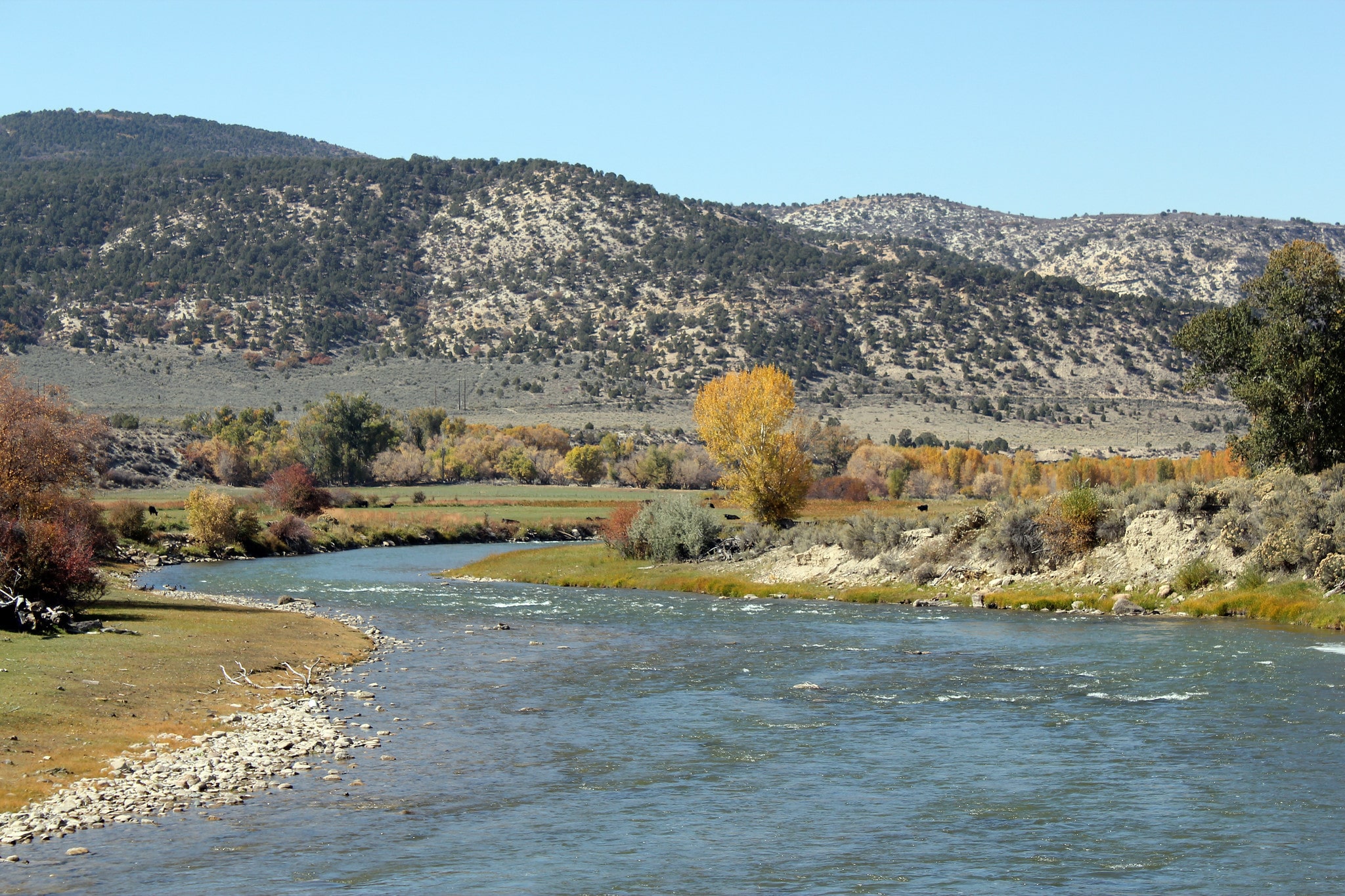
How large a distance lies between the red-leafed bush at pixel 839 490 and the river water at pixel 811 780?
57656mm

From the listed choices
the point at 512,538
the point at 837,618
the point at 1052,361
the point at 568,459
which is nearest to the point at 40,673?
the point at 837,618

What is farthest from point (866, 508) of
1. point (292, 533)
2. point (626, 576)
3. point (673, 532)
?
point (292, 533)

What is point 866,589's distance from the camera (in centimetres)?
4853

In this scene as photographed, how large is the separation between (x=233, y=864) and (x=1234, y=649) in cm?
2588

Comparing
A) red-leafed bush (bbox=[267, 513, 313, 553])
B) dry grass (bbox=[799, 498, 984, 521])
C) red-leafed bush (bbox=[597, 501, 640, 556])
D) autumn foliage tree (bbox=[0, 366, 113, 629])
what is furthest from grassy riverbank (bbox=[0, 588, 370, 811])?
red-leafed bush (bbox=[267, 513, 313, 553])

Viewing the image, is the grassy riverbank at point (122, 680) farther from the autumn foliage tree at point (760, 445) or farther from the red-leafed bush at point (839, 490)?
the red-leafed bush at point (839, 490)

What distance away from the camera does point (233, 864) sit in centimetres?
1419

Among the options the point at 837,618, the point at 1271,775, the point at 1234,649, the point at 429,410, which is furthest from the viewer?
the point at 429,410

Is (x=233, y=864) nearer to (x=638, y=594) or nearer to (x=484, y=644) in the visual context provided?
(x=484, y=644)

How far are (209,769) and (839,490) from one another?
77.8m

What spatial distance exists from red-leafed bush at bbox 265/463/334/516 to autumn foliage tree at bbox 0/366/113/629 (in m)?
47.8

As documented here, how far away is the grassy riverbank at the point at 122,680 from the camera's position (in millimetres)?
17906

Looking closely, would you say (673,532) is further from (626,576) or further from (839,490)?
(839,490)

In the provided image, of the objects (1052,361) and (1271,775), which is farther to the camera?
(1052,361)
